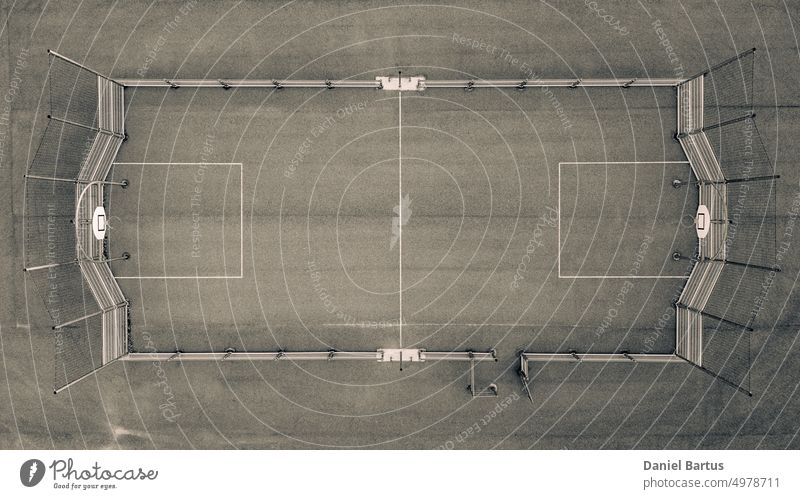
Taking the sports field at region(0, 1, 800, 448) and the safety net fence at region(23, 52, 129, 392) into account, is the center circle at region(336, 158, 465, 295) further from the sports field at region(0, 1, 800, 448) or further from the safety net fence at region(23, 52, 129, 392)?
the safety net fence at region(23, 52, 129, 392)

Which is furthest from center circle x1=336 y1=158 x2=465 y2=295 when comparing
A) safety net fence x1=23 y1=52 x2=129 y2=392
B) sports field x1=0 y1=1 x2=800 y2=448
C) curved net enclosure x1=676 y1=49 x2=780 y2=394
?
curved net enclosure x1=676 y1=49 x2=780 y2=394

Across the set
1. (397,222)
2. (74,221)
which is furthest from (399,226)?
(74,221)

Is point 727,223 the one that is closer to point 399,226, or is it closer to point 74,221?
point 399,226

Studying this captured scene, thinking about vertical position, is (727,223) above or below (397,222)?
below

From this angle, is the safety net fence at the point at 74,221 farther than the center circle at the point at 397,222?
No

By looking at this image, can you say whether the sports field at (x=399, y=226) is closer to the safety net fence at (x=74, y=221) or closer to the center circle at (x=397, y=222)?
the center circle at (x=397, y=222)

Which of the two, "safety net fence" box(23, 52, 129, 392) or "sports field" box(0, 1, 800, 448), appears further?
"sports field" box(0, 1, 800, 448)

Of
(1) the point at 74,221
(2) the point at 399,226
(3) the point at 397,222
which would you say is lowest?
(2) the point at 399,226

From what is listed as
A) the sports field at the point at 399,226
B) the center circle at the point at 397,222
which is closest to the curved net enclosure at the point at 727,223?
the sports field at the point at 399,226

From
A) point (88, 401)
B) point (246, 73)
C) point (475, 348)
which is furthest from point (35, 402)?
point (475, 348)

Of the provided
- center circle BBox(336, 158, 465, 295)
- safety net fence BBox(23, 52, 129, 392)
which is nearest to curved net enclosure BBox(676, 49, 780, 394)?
center circle BBox(336, 158, 465, 295)

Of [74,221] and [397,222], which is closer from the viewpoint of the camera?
[74,221]

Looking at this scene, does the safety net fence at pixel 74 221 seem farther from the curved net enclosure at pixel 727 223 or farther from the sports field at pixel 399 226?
the curved net enclosure at pixel 727 223
